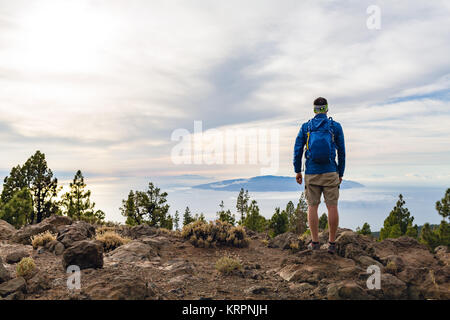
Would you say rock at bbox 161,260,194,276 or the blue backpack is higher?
the blue backpack

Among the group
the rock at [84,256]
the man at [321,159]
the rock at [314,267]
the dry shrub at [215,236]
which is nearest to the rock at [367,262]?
the rock at [314,267]

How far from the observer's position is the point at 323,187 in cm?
745

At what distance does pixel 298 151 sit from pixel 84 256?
17.3ft

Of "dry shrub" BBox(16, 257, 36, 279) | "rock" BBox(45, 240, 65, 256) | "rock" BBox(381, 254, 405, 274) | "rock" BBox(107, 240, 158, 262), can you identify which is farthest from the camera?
"rock" BBox(45, 240, 65, 256)

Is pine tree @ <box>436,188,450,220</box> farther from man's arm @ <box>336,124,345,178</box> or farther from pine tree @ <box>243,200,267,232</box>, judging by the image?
pine tree @ <box>243,200,267,232</box>

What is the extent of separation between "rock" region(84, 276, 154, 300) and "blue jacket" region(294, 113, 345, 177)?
4206 millimetres

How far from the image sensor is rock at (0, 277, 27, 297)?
5.74m

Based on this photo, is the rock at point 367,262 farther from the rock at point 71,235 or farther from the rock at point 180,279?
the rock at point 71,235

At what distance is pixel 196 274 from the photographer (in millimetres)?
7535

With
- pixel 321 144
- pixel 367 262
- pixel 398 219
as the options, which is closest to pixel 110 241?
pixel 321 144

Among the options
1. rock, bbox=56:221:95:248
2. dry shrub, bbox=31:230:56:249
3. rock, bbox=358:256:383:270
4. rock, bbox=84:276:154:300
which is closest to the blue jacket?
rock, bbox=358:256:383:270

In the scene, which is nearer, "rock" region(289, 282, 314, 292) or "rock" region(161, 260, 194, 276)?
"rock" region(289, 282, 314, 292)

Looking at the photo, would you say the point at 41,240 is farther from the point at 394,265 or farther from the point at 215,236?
the point at 394,265
